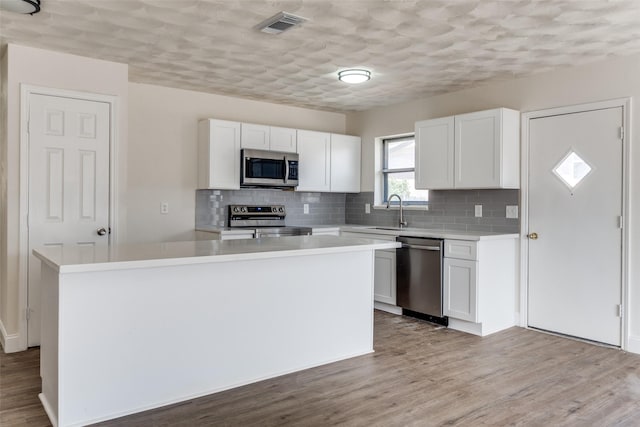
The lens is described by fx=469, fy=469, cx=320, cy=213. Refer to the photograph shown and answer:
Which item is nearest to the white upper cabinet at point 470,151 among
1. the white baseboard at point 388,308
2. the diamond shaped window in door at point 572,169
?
the diamond shaped window in door at point 572,169

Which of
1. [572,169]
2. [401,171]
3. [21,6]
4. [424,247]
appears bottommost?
[424,247]

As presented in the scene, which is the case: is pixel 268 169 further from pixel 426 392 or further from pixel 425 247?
pixel 426 392

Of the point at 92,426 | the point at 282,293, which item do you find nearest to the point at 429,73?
the point at 282,293

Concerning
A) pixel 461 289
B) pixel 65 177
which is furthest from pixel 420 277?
pixel 65 177

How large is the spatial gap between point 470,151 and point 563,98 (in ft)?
2.93

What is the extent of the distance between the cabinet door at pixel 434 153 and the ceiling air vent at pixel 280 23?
217cm

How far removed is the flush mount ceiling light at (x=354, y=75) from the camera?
418 cm

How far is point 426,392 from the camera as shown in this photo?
9.51 ft

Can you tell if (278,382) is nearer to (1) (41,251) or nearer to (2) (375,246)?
(2) (375,246)

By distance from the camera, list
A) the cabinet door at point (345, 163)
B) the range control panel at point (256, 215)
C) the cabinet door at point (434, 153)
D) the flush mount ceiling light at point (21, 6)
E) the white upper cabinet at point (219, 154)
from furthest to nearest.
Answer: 1. the cabinet door at point (345, 163)
2. the range control panel at point (256, 215)
3. the white upper cabinet at point (219, 154)
4. the cabinet door at point (434, 153)
5. the flush mount ceiling light at point (21, 6)

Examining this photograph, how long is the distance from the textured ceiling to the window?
45.7 inches

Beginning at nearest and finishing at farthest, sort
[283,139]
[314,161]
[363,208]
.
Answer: [283,139], [314,161], [363,208]

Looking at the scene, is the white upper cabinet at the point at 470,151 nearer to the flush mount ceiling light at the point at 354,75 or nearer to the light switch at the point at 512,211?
the light switch at the point at 512,211

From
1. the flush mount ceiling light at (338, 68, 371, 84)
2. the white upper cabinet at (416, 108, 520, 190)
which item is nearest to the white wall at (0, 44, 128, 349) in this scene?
the flush mount ceiling light at (338, 68, 371, 84)
